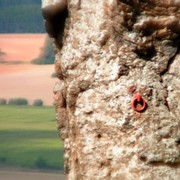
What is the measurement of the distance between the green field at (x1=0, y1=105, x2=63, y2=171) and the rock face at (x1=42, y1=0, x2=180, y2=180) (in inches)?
191

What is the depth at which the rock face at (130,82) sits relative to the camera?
2459 millimetres

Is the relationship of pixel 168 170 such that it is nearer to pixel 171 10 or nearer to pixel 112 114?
pixel 112 114

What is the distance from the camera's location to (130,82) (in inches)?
97.0

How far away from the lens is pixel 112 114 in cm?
248

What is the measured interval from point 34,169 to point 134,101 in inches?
199

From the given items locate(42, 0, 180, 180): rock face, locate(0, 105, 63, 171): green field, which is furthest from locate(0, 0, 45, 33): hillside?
locate(42, 0, 180, 180): rock face

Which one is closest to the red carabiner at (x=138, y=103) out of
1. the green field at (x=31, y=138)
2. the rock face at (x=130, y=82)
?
the rock face at (x=130, y=82)

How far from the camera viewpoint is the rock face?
2.46 meters

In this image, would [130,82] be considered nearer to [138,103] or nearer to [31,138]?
[138,103]

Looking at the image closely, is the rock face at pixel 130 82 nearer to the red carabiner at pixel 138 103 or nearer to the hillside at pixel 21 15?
the red carabiner at pixel 138 103

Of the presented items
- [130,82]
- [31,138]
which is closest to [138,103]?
[130,82]

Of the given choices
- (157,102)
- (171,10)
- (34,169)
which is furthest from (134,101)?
(34,169)

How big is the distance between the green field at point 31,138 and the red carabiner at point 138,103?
491cm

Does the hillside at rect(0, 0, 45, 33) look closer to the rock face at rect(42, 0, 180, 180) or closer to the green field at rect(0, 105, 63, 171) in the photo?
the green field at rect(0, 105, 63, 171)
